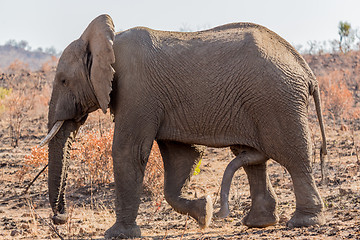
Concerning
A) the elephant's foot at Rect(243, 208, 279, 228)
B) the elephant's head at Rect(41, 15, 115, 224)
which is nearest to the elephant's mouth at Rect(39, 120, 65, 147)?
the elephant's head at Rect(41, 15, 115, 224)

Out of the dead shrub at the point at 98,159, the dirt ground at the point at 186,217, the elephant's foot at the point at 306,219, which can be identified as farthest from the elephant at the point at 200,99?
the dead shrub at the point at 98,159

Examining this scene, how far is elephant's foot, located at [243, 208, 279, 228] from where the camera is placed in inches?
240

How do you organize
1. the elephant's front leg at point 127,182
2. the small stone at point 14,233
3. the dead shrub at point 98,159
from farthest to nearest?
the dead shrub at point 98,159, the small stone at point 14,233, the elephant's front leg at point 127,182

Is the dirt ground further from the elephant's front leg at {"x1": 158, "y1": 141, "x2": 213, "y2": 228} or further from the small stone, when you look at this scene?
the elephant's front leg at {"x1": 158, "y1": 141, "x2": 213, "y2": 228}

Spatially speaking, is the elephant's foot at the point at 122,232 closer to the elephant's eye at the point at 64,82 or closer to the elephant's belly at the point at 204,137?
the elephant's belly at the point at 204,137

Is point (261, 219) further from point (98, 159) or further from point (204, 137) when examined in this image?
point (98, 159)

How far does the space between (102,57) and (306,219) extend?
2.84m

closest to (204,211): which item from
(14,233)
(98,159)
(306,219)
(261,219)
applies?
(261,219)

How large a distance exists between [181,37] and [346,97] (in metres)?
12.1

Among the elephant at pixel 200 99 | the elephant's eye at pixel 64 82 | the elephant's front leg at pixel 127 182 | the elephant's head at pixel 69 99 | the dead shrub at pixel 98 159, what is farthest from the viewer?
the dead shrub at pixel 98 159

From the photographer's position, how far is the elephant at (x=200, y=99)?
5574 mm

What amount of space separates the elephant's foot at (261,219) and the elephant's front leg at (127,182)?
135cm

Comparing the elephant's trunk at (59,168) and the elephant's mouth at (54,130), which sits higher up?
the elephant's mouth at (54,130)

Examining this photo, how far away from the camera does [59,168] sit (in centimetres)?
614
